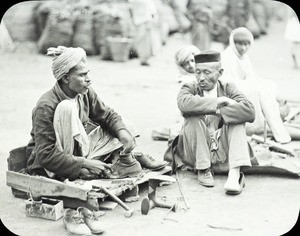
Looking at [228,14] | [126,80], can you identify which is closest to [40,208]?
[126,80]

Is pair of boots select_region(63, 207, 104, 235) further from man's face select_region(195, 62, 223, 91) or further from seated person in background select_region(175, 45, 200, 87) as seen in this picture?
seated person in background select_region(175, 45, 200, 87)

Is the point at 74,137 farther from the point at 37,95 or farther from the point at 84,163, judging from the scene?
the point at 37,95

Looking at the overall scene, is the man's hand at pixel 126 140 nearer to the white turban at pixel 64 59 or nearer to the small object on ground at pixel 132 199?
the small object on ground at pixel 132 199

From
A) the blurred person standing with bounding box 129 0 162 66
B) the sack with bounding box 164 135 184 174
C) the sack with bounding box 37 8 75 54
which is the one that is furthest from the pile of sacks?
the sack with bounding box 164 135 184 174

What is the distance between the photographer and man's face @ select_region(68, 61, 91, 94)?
16.5 ft

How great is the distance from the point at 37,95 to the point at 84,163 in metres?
4.83

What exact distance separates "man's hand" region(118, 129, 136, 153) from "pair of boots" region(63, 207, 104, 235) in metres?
0.82

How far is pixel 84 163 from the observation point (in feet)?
16.2

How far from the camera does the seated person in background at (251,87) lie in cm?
690

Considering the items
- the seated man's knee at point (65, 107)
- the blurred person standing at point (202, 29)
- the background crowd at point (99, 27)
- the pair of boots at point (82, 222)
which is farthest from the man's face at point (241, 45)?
the blurred person standing at point (202, 29)

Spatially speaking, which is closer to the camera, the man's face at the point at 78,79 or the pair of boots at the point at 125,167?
the man's face at the point at 78,79

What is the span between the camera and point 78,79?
16.5 feet

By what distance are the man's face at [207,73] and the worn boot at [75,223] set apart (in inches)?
69.2

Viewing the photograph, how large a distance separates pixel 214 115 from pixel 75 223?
1874 mm
